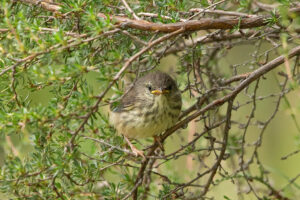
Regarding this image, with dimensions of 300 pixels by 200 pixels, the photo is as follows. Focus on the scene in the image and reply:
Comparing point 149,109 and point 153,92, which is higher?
point 153,92

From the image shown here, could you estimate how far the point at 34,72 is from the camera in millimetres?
2850

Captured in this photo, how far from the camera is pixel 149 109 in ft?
14.1

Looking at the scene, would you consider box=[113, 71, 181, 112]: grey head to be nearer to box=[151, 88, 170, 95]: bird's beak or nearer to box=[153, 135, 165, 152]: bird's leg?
box=[151, 88, 170, 95]: bird's beak

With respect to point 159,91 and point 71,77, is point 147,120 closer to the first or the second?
→ point 159,91

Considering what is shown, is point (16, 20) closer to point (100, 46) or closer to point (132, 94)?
point (100, 46)

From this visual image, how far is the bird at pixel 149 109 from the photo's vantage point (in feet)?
13.7

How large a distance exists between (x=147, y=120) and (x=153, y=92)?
0.85 ft

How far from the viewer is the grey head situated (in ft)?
14.2

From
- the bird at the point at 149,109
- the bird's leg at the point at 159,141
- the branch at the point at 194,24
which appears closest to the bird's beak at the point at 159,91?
the bird at the point at 149,109

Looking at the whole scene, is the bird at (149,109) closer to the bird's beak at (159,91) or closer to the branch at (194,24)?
the bird's beak at (159,91)

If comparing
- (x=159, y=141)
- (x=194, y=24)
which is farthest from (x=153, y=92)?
(x=194, y=24)

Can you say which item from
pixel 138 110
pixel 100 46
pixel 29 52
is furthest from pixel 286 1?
pixel 138 110

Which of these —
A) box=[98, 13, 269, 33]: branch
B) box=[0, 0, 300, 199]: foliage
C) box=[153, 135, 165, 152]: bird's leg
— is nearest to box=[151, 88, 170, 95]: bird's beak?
box=[153, 135, 165, 152]: bird's leg

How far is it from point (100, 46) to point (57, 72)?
552 mm
